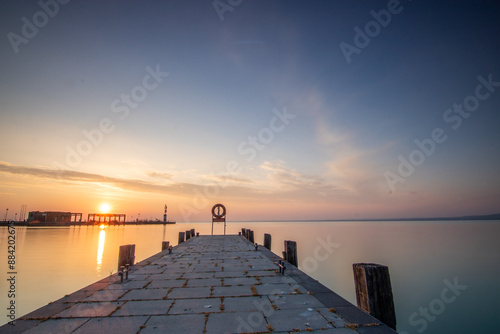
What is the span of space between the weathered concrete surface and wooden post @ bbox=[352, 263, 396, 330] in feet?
0.64

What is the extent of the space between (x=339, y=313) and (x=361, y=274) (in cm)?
81

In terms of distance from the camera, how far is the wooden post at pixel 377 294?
423cm

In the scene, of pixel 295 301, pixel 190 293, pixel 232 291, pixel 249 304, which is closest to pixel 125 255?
pixel 190 293

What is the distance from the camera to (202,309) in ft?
15.3

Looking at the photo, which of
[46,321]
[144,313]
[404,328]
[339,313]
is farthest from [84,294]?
[404,328]

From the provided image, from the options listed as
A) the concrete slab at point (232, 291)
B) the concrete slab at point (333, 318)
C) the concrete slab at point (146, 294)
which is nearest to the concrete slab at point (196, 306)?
the concrete slab at point (232, 291)

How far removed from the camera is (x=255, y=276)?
7.29 m

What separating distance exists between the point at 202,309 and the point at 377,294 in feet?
10.6

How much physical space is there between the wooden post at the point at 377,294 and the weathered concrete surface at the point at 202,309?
195 mm

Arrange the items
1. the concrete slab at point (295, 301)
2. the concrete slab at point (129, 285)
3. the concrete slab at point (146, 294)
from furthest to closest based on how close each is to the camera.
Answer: the concrete slab at point (129, 285), the concrete slab at point (146, 294), the concrete slab at point (295, 301)

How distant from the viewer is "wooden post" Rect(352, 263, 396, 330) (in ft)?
13.9

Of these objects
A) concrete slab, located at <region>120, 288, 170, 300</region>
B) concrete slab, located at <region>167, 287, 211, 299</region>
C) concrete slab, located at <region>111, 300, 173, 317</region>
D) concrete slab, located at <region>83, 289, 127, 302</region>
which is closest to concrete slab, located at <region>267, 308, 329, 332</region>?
concrete slab, located at <region>167, 287, 211, 299</region>

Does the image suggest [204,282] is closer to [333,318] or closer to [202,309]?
[202,309]

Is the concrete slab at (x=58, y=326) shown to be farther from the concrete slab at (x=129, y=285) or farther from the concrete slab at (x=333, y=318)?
the concrete slab at (x=333, y=318)
